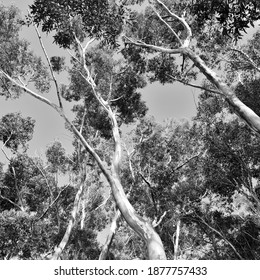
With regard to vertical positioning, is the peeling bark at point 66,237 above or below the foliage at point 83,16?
below

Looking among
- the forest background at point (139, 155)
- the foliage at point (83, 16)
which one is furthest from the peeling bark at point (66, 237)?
the foliage at point (83, 16)

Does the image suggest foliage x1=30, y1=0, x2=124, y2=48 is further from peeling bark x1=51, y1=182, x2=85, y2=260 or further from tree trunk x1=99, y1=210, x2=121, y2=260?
peeling bark x1=51, y1=182, x2=85, y2=260

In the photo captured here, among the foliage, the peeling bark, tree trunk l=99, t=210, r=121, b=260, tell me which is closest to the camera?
the foliage

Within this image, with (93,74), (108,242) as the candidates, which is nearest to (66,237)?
(108,242)

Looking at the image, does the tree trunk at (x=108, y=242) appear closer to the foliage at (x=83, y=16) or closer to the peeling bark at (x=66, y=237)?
the peeling bark at (x=66, y=237)

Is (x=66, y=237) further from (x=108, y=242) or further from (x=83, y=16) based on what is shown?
(x=83, y=16)

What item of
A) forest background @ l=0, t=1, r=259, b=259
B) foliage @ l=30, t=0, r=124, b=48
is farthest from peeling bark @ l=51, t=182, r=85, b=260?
foliage @ l=30, t=0, r=124, b=48

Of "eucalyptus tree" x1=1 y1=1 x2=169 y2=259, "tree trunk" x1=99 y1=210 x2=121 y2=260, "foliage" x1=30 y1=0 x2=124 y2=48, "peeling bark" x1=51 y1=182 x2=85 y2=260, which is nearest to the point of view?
"eucalyptus tree" x1=1 y1=1 x2=169 y2=259

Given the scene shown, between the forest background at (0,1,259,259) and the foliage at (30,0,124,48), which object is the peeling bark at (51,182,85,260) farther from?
the foliage at (30,0,124,48)

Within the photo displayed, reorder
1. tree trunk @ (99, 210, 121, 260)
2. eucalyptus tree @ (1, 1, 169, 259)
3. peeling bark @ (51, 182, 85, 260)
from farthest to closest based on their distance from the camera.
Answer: peeling bark @ (51, 182, 85, 260), tree trunk @ (99, 210, 121, 260), eucalyptus tree @ (1, 1, 169, 259)

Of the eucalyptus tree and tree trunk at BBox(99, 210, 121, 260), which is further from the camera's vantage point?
tree trunk at BBox(99, 210, 121, 260)

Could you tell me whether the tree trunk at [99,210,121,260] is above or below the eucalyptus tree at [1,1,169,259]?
below

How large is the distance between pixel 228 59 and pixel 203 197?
7.58 metres

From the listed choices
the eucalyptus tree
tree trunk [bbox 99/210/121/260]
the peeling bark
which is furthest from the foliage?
the peeling bark
